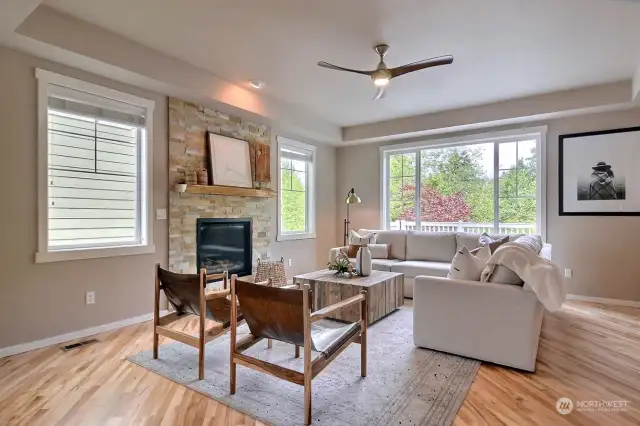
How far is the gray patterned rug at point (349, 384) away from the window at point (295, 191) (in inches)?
115

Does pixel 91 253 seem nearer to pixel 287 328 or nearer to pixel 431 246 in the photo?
pixel 287 328

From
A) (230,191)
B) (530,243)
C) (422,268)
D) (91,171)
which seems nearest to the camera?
(530,243)

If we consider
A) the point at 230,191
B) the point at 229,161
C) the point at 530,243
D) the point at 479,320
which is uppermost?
the point at 229,161

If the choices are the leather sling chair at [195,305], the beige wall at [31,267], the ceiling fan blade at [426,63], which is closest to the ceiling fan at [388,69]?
the ceiling fan blade at [426,63]

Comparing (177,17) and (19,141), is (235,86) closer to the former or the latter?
(177,17)

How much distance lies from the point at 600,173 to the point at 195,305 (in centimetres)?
515

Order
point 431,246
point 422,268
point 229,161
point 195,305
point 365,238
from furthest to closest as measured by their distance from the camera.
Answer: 1. point 365,238
2. point 431,246
3. point 422,268
4. point 229,161
5. point 195,305

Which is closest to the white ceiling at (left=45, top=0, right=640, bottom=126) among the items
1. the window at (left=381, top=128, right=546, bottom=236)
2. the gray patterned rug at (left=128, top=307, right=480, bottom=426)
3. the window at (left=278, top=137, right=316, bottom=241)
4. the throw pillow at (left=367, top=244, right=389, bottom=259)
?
the window at (left=381, top=128, right=546, bottom=236)

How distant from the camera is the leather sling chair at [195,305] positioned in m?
2.55

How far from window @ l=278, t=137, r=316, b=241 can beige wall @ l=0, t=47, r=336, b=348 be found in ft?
7.70

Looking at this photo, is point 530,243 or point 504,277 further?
point 530,243

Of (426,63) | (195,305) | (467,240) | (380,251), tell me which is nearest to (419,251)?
(380,251)

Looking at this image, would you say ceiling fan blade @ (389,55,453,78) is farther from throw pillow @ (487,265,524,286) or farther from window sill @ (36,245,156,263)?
window sill @ (36,245,156,263)

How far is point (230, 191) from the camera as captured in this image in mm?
4656
